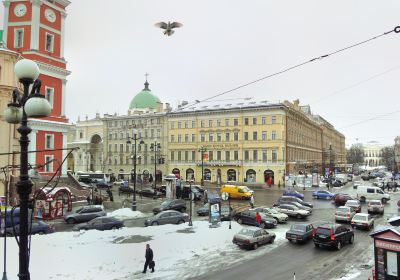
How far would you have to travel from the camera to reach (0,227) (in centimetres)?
2353

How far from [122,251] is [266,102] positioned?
5379 centimetres

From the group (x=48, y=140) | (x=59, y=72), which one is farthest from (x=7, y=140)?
(x=59, y=72)

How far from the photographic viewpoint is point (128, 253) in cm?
2044

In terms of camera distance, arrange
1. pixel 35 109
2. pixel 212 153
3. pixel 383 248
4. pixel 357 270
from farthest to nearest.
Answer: pixel 212 153 → pixel 357 270 → pixel 383 248 → pixel 35 109

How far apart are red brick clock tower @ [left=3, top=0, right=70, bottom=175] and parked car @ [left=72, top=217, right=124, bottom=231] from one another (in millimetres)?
16726

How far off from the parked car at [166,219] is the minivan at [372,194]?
29.2 metres

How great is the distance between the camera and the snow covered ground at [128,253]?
1731 centimetres

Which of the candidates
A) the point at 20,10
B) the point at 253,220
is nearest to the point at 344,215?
the point at 253,220

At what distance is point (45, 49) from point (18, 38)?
3.04 metres

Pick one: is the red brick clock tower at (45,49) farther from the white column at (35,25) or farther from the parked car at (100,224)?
the parked car at (100,224)

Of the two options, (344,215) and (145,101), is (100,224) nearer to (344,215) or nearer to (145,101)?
(344,215)

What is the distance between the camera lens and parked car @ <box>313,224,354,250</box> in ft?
72.7

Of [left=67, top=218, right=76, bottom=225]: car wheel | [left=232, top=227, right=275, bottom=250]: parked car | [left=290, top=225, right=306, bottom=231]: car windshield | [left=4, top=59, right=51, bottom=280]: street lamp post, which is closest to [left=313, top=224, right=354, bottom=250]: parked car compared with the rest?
[left=290, top=225, right=306, bottom=231]: car windshield

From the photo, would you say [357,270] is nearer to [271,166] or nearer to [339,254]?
[339,254]
